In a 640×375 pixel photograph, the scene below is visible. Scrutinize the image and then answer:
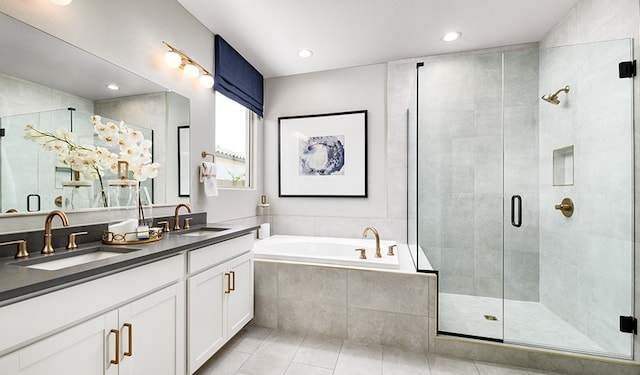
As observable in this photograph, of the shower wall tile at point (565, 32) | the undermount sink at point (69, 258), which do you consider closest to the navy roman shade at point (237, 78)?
the undermount sink at point (69, 258)

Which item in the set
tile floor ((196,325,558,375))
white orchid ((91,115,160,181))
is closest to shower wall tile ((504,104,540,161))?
tile floor ((196,325,558,375))

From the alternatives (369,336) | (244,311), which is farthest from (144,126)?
(369,336)

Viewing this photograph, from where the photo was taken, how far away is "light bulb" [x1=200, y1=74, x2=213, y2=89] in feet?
7.60

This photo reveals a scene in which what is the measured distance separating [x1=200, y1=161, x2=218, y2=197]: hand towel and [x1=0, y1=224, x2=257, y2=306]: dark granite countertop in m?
0.76

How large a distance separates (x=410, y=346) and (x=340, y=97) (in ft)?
8.25

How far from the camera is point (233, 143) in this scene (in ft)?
9.63

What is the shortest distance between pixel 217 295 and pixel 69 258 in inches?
30.8

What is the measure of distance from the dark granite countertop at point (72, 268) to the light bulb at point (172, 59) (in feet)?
4.04

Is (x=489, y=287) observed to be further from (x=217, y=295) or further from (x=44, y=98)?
(x=44, y=98)

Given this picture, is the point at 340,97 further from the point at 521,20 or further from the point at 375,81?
the point at 521,20

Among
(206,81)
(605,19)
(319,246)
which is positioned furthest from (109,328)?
(605,19)

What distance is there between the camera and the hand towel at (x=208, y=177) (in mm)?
2293

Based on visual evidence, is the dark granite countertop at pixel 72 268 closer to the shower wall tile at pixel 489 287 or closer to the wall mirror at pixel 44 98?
the wall mirror at pixel 44 98

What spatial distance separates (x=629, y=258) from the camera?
5.63 ft
